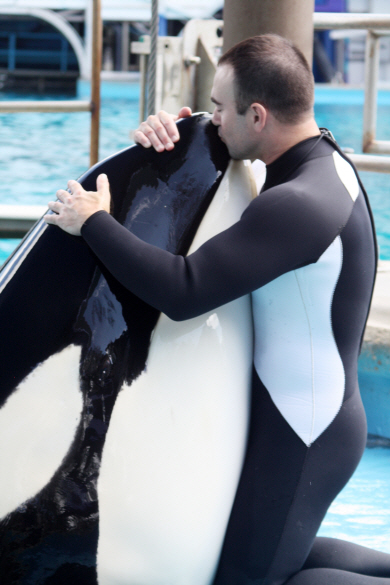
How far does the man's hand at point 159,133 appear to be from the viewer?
126cm

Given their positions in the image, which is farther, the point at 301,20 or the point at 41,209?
the point at 41,209

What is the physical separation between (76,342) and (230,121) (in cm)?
47

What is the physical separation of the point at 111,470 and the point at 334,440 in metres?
0.41

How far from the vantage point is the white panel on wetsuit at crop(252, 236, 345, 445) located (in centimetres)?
124

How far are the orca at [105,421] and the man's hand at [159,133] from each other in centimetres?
12

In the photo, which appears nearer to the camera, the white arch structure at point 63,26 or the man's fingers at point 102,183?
the man's fingers at point 102,183

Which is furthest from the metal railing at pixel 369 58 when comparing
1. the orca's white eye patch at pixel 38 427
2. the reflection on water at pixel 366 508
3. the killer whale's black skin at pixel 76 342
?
the orca's white eye patch at pixel 38 427

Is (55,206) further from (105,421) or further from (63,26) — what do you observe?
(63,26)

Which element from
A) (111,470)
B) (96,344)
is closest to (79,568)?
(111,470)

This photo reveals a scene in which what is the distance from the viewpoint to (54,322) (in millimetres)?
1174

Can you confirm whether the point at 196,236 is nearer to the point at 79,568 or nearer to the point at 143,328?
the point at 143,328

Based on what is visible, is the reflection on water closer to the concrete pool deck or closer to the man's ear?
the concrete pool deck

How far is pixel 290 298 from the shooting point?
1.24 meters

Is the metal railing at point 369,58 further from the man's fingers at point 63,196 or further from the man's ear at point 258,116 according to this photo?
the man's fingers at point 63,196
